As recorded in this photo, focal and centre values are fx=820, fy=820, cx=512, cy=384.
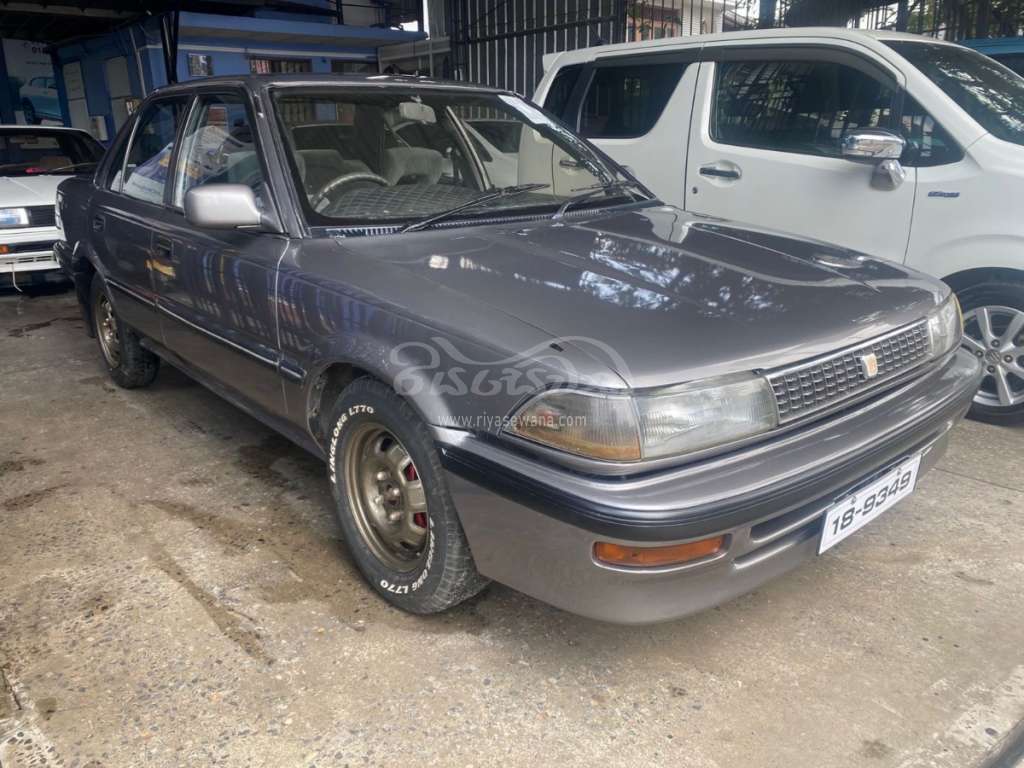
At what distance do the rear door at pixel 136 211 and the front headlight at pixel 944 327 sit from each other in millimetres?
3039

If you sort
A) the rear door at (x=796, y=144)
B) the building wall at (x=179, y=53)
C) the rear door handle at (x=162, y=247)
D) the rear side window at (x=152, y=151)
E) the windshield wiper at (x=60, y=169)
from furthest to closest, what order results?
the building wall at (x=179, y=53) < the windshield wiper at (x=60, y=169) < the rear door at (x=796, y=144) < the rear side window at (x=152, y=151) < the rear door handle at (x=162, y=247)

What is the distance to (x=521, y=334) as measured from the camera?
6.66ft

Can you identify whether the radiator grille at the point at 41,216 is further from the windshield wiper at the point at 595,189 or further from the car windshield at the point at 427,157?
the windshield wiper at the point at 595,189

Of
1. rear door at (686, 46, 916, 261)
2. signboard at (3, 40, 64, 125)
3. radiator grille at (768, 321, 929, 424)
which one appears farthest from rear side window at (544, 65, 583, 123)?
signboard at (3, 40, 64, 125)

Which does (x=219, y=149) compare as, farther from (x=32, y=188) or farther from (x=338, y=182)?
A: (x=32, y=188)

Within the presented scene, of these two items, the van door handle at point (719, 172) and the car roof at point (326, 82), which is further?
the van door handle at point (719, 172)

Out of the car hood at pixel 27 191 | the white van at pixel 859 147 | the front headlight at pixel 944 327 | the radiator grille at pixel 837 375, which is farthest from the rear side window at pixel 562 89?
the car hood at pixel 27 191

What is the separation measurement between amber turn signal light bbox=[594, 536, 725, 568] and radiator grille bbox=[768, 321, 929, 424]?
0.41m

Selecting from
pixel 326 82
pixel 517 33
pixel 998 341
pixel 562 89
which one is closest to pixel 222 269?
pixel 326 82

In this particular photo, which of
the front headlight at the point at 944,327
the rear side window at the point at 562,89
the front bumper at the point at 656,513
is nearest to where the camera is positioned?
the front bumper at the point at 656,513

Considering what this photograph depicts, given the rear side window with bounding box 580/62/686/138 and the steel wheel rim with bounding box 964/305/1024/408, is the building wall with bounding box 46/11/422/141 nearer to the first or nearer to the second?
the rear side window with bounding box 580/62/686/138

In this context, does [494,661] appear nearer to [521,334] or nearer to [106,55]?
[521,334]

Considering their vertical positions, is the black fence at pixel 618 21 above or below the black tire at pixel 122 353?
above

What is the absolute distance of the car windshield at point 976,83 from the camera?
381 centimetres
